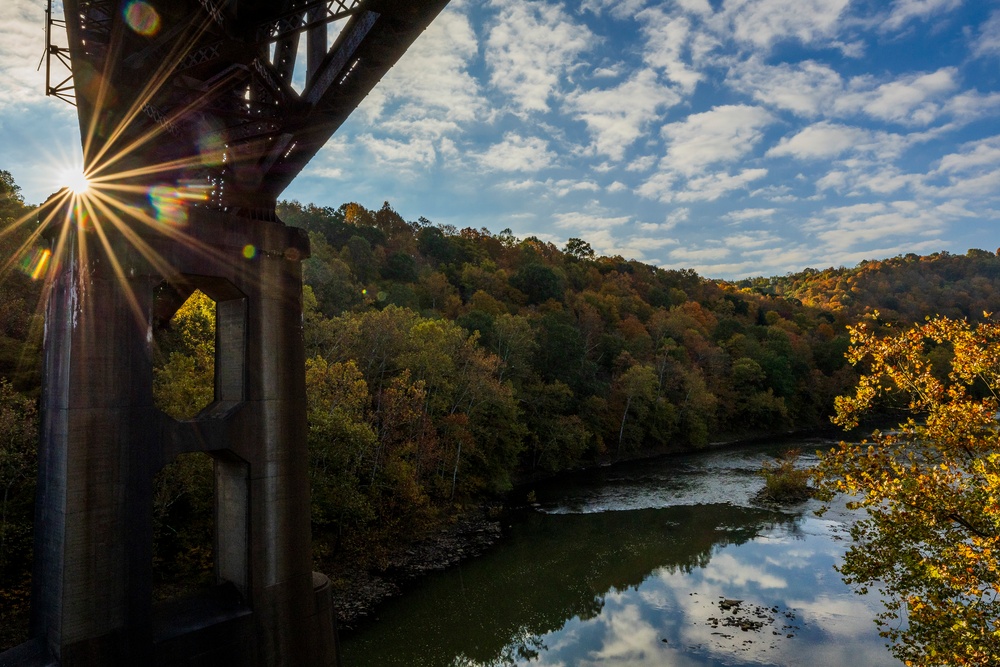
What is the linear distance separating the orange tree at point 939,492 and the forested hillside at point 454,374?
42.7ft

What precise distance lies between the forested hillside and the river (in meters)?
5.05

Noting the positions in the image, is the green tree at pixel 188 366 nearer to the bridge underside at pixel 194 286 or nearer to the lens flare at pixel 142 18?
the bridge underside at pixel 194 286

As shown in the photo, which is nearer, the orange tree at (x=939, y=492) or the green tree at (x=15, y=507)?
the orange tree at (x=939, y=492)

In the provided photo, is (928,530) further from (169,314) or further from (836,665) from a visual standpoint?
(169,314)

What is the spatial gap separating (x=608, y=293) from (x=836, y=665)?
8031 cm

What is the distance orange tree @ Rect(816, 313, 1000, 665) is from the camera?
6949mm

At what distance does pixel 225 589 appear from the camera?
8922mm

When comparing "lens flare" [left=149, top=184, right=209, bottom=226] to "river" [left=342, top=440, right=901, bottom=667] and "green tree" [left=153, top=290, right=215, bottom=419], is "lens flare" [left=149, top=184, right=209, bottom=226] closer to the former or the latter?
"green tree" [left=153, top=290, right=215, bottom=419]

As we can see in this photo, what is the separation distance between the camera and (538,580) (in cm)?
2202

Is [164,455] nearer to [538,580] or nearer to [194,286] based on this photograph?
[194,286]

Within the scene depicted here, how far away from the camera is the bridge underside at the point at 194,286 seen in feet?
23.5

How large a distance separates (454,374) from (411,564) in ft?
40.4

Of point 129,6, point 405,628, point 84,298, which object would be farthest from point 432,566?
point 129,6

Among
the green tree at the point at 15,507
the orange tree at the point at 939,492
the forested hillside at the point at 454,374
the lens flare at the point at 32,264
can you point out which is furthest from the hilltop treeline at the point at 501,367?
the orange tree at the point at 939,492
